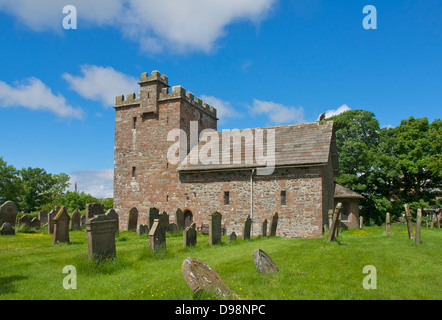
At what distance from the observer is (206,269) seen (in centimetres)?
646

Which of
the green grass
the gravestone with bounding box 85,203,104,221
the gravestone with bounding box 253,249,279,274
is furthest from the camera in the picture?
the gravestone with bounding box 85,203,104,221

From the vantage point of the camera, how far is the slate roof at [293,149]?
19000 millimetres

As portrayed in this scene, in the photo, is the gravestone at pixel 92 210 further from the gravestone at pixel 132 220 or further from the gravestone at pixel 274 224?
the gravestone at pixel 274 224

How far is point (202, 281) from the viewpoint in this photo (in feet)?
19.8

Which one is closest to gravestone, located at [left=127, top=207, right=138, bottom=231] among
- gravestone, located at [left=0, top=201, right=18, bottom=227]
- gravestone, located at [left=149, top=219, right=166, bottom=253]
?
gravestone, located at [left=0, top=201, right=18, bottom=227]

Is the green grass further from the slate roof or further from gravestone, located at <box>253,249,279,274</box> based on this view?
the slate roof

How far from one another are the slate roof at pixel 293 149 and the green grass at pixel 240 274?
26.0 ft

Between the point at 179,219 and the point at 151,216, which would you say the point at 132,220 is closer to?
the point at 179,219

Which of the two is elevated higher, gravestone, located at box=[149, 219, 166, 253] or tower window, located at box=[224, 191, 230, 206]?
A: tower window, located at box=[224, 191, 230, 206]

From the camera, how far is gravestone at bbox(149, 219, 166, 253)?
10.6 m

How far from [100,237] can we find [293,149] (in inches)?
546

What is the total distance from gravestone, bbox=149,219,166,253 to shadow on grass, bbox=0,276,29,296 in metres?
3.77
